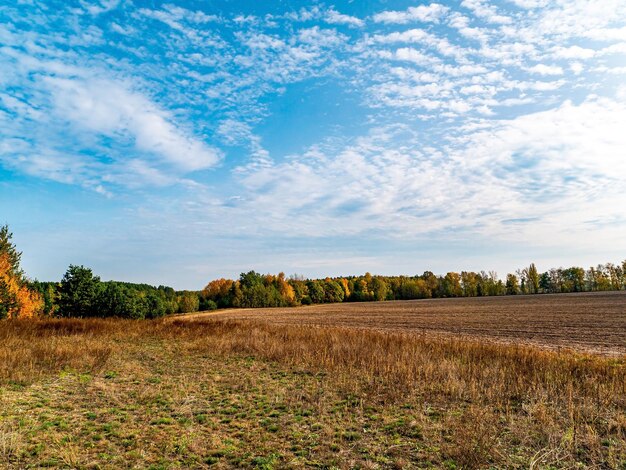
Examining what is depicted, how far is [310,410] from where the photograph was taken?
838 cm

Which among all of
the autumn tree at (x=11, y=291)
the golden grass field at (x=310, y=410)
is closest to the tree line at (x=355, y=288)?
the autumn tree at (x=11, y=291)

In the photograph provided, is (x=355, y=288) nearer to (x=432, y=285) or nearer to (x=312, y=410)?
(x=432, y=285)

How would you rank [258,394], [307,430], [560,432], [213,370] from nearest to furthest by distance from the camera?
[560,432] → [307,430] → [258,394] → [213,370]

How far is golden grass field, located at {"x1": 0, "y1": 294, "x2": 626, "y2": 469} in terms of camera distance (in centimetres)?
586

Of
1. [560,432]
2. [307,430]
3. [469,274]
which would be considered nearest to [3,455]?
[307,430]

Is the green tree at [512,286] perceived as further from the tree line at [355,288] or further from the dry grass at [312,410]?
the dry grass at [312,410]

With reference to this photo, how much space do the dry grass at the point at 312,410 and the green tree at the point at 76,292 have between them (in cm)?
2486

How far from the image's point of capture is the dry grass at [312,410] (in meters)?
5.88

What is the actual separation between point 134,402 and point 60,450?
3080mm

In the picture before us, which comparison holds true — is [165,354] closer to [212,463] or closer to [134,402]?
[134,402]

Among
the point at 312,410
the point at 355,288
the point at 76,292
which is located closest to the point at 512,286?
the point at 355,288

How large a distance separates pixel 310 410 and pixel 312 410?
5cm

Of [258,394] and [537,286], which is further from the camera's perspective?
[537,286]

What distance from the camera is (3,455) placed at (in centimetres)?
566
